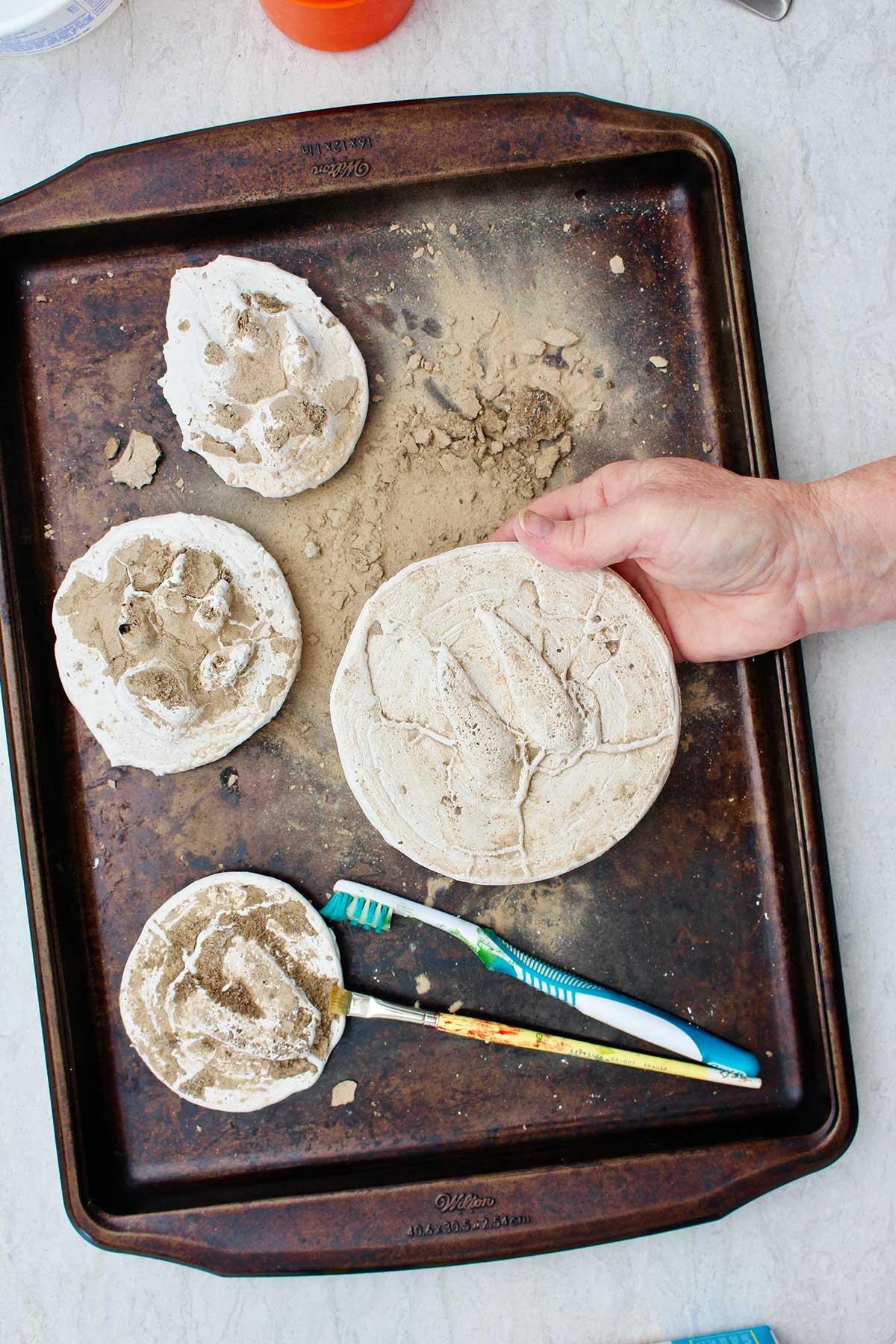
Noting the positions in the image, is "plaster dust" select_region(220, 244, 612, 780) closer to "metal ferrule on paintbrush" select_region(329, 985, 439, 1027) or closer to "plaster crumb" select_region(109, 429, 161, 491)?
"plaster crumb" select_region(109, 429, 161, 491)

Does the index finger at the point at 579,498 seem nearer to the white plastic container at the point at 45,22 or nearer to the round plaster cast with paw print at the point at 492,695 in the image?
the round plaster cast with paw print at the point at 492,695

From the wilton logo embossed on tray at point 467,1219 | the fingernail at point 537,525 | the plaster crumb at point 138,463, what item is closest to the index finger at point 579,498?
the fingernail at point 537,525

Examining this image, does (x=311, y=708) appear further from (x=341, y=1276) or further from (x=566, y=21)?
(x=566, y=21)

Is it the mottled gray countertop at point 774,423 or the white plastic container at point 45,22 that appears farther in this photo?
the mottled gray countertop at point 774,423

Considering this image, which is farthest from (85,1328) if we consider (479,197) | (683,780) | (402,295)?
(479,197)

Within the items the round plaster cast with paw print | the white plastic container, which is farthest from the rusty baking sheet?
the white plastic container

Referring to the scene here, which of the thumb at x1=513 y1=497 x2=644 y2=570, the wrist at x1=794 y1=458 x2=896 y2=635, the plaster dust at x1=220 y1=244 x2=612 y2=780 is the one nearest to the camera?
the thumb at x1=513 y1=497 x2=644 y2=570

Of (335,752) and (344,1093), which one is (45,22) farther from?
(344,1093)
